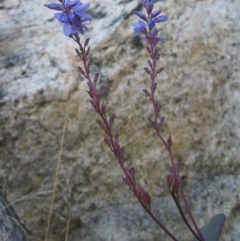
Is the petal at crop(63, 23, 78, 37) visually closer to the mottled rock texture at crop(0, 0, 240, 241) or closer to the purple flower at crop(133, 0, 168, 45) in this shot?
the purple flower at crop(133, 0, 168, 45)

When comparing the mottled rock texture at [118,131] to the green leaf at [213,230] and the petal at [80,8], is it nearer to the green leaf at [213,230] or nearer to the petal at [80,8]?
the green leaf at [213,230]

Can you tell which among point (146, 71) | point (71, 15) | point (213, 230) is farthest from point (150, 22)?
point (213, 230)

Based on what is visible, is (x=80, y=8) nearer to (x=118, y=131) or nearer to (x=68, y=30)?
(x=68, y=30)

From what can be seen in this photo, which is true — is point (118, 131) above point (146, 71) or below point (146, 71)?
below

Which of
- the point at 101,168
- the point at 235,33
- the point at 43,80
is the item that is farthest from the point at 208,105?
the point at 43,80

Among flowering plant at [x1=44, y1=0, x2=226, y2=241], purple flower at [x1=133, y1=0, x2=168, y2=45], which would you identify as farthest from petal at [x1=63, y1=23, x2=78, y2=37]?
purple flower at [x1=133, y1=0, x2=168, y2=45]

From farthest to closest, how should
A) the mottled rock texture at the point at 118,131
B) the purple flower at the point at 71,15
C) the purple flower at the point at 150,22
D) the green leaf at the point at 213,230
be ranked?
the mottled rock texture at the point at 118,131, the green leaf at the point at 213,230, the purple flower at the point at 150,22, the purple flower at the point at 71,15

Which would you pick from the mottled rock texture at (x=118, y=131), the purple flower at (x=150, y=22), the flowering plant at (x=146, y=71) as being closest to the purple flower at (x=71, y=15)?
the flowering plant at (x=146, y=71)

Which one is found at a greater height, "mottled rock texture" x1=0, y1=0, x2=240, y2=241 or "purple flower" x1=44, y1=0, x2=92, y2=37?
"purple flower" x1=44, y1=0, x2=92, y2=37

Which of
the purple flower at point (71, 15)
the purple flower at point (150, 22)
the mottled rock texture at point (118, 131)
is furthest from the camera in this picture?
the mottled rock texture at point (118, 131)

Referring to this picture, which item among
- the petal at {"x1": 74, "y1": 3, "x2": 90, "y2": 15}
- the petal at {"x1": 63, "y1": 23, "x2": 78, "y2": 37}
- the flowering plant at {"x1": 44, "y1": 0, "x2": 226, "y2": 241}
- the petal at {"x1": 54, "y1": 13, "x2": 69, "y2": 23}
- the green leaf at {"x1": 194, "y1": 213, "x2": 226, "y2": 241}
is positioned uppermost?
the petal at {"x1": 74, "y1": 3, "x2": 90, "y2": 15}
